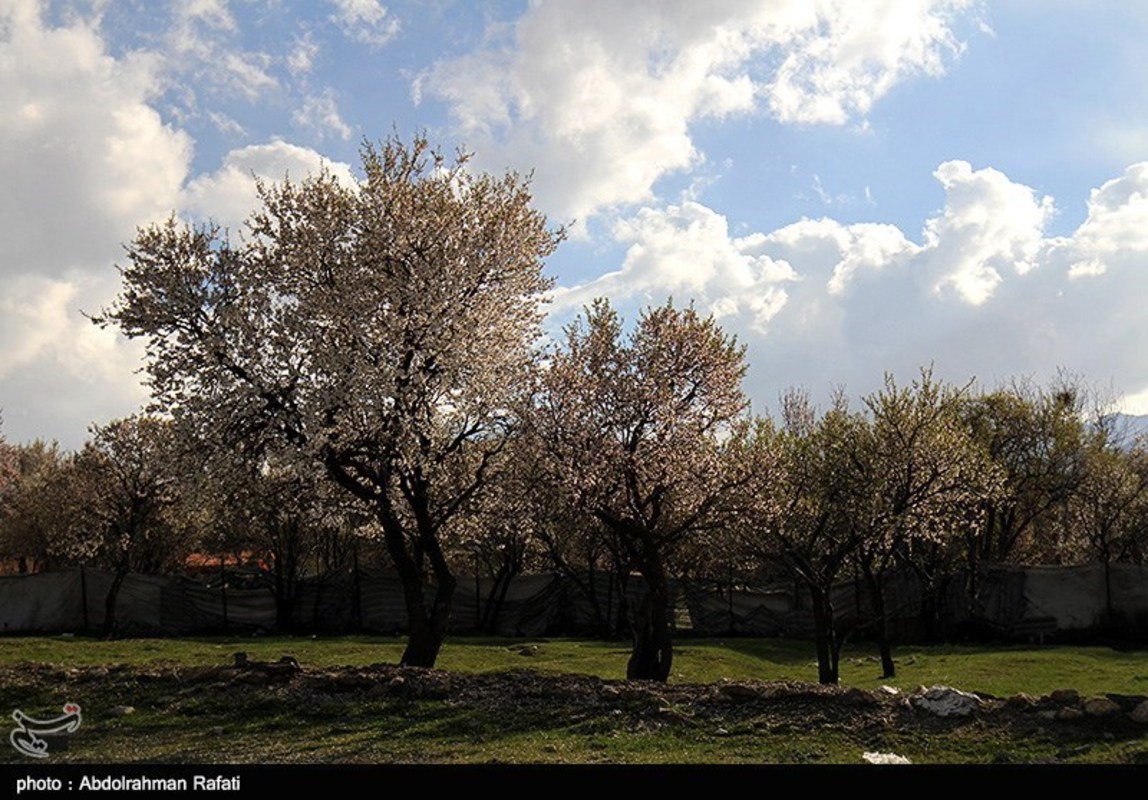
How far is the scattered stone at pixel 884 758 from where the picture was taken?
13875 millimetres

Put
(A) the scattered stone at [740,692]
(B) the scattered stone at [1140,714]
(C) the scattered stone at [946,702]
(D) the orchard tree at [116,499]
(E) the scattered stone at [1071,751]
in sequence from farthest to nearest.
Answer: (D) the orchard tree at [116,499] → (A) the scattered stone at [740,692] → (C) the scattered stone at [946,702] → (B) the scattered stone at [1140,714] → (E) the scattered stone at [1071,751]

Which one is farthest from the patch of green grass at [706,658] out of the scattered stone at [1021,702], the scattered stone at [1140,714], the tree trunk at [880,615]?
the scattered stone at [1140,714]

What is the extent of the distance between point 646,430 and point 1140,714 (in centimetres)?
1233

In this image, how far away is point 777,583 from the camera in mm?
55594

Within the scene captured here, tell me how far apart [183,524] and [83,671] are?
33.3 meters

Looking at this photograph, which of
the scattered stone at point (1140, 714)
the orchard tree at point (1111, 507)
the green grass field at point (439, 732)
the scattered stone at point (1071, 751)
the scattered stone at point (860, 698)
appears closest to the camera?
the scattered stone at point (1071, 751)

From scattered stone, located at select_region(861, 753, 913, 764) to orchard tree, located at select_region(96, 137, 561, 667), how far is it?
42.0 feet

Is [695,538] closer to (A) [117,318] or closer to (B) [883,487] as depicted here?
(B) [883,487]

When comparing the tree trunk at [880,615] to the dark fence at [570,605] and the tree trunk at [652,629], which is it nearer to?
the tree trunk at [652,629]

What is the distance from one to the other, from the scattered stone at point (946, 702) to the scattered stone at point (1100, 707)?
1666 millimetres

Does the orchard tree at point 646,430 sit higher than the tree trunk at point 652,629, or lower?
higher

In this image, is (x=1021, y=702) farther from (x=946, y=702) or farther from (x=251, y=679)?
(x=251, y=679)

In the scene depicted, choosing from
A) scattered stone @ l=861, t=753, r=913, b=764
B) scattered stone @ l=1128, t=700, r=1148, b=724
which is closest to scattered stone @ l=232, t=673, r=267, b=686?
scattered stone @ l=861, t=753, r=913, b=764
